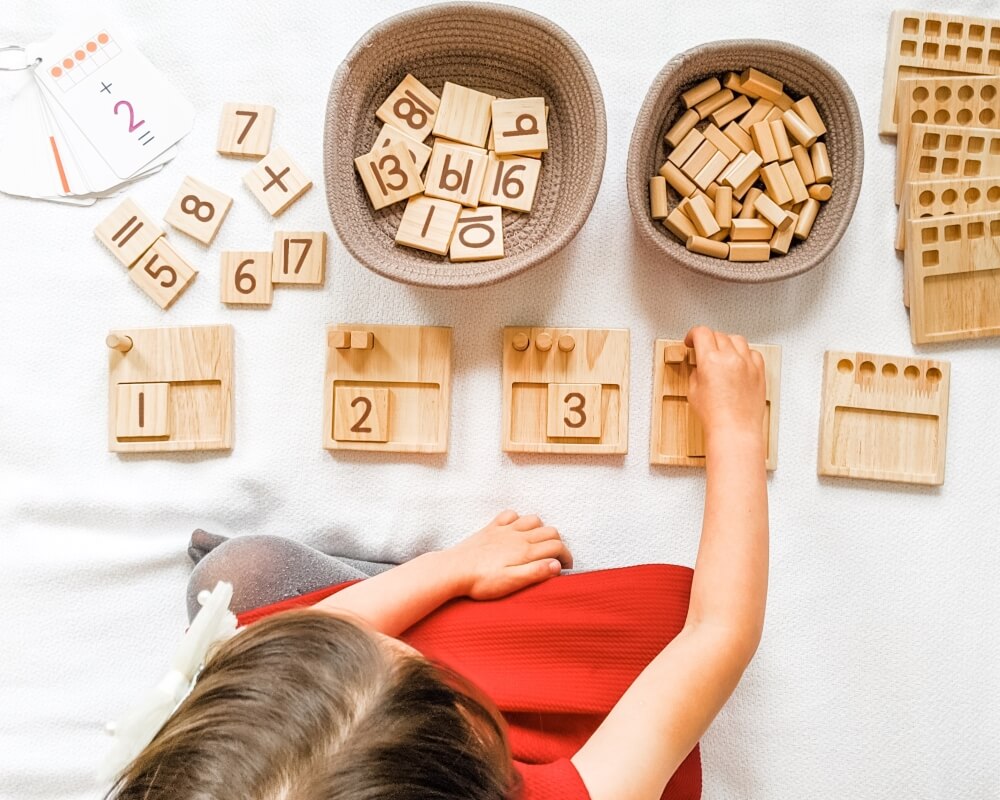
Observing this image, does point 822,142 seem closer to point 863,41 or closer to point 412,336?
point 863,41

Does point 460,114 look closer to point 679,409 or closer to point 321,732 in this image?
point 679,409

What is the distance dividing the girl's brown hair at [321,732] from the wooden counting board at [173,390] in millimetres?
388

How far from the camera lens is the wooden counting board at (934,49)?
90 cm

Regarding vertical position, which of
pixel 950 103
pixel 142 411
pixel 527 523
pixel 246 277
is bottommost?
pixel 527 523

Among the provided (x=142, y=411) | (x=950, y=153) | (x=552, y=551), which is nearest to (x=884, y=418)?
(x=950, y=153)

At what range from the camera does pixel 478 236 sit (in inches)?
34.1

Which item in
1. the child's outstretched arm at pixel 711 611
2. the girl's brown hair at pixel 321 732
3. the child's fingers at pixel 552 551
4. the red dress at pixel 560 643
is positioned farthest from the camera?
the child's fingers at pixel 552 551

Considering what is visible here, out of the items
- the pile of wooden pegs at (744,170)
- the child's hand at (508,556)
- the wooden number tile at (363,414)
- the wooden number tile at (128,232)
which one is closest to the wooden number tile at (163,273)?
the wooden number tile at (128,232)

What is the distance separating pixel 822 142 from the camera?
0.88 metres

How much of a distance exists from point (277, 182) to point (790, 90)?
578mm

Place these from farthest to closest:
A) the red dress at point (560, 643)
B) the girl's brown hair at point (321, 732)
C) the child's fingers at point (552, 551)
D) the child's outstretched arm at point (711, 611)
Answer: the child's fingers at point (552, 551), the red dress at point (560, 643), the child's outstretched arm at point (711, 611), the girl's brown hair at point (321, 732)

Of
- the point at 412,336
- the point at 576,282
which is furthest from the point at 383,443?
the point at 576,282

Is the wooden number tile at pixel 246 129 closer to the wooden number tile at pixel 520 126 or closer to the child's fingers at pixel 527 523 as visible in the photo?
the wooden number tile at pixel 520 126

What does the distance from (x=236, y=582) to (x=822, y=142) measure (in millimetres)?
768
